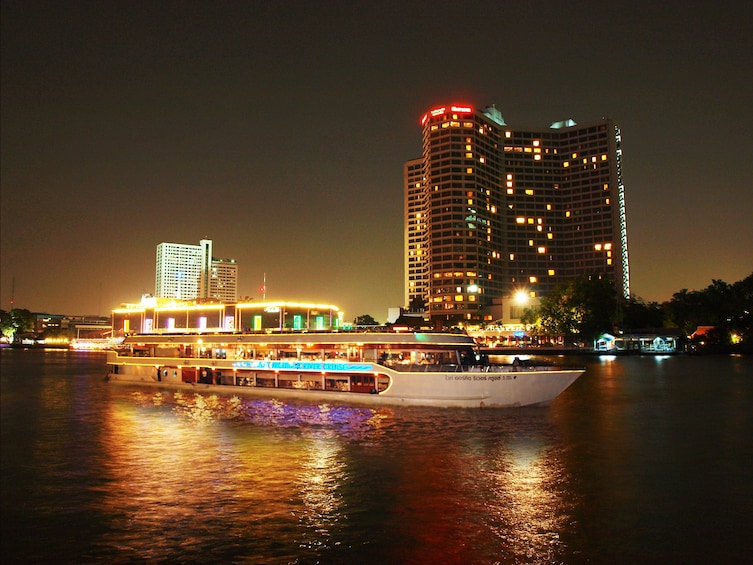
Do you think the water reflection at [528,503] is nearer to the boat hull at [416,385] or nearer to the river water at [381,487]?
the river water at [381,487]

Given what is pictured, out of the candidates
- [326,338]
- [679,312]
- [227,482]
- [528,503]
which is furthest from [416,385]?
[679,312]

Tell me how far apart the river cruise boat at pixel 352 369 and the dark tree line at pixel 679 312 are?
96066 millimetres

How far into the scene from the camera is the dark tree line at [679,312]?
4688 inches

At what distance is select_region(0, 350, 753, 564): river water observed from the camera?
13.0 meters

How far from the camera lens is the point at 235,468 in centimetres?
2030

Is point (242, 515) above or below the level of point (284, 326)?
below

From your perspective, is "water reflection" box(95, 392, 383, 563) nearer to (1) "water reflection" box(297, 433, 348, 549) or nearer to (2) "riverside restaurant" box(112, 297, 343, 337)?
(1) "water reflection" box(297, 433, 348, 549)

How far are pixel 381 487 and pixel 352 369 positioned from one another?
21.2 meters

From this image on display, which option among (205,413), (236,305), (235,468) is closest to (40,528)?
(235,468)

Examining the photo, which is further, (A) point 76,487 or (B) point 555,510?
(A) point 76,487

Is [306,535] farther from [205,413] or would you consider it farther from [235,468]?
[205,413]

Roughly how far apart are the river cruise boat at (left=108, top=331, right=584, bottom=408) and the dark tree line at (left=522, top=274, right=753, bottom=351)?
96.1m

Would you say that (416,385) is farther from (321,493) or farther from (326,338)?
(321,493)

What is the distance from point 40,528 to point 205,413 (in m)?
21.0
